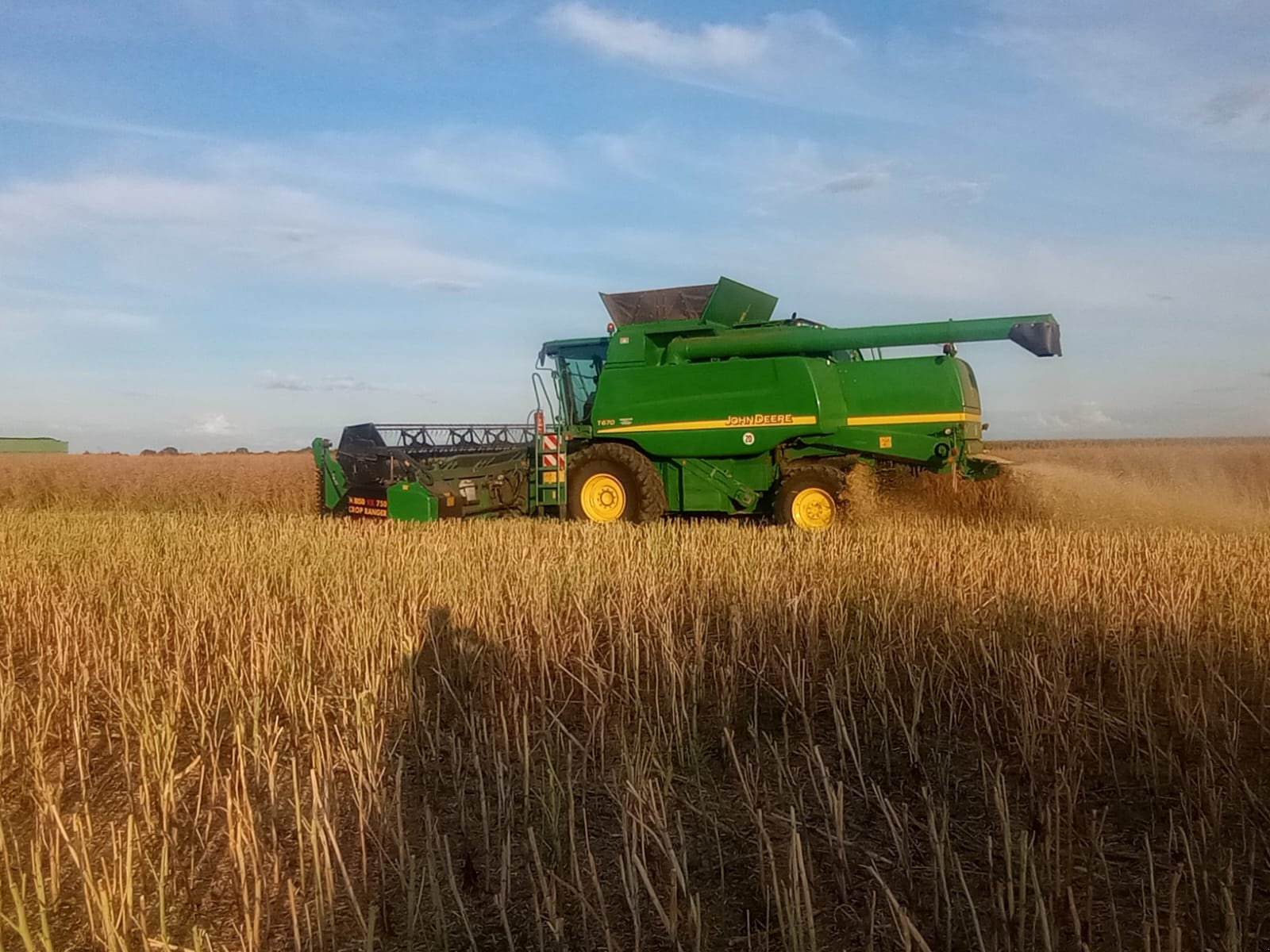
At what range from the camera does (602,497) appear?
10.8 metres

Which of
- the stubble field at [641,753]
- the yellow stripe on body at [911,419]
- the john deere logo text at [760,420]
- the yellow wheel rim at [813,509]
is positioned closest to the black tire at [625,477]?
the john deere logo text at [760,420]

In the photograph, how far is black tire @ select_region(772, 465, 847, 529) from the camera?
955cm

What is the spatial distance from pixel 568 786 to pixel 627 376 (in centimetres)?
825

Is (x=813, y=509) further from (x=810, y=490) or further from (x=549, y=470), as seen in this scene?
(x=549, y=470)

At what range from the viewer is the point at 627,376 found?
1072 centimetres

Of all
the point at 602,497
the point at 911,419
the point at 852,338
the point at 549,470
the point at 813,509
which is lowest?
the point at 813,509

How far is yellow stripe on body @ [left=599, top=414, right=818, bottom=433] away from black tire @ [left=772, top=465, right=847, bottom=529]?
452 millimetres

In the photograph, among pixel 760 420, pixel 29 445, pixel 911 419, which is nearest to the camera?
pixel 911 419

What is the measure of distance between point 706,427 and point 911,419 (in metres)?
2.05

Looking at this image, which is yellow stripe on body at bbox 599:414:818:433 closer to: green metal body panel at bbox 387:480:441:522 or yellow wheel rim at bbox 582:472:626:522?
yellow wheel rim at bbox 582:472:626:522

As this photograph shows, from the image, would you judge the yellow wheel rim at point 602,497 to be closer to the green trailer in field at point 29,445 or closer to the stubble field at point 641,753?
the stubble field at point 641,753

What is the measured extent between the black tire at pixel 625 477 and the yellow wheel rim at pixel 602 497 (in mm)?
30

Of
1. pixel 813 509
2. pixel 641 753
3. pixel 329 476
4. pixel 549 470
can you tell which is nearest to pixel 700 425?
pixel 813 509

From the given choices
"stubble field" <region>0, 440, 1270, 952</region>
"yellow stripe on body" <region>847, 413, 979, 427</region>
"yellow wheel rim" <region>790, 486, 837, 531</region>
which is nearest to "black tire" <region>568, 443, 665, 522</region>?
"yellow wheel rim" <region>790, 486, 837, 531</region>
